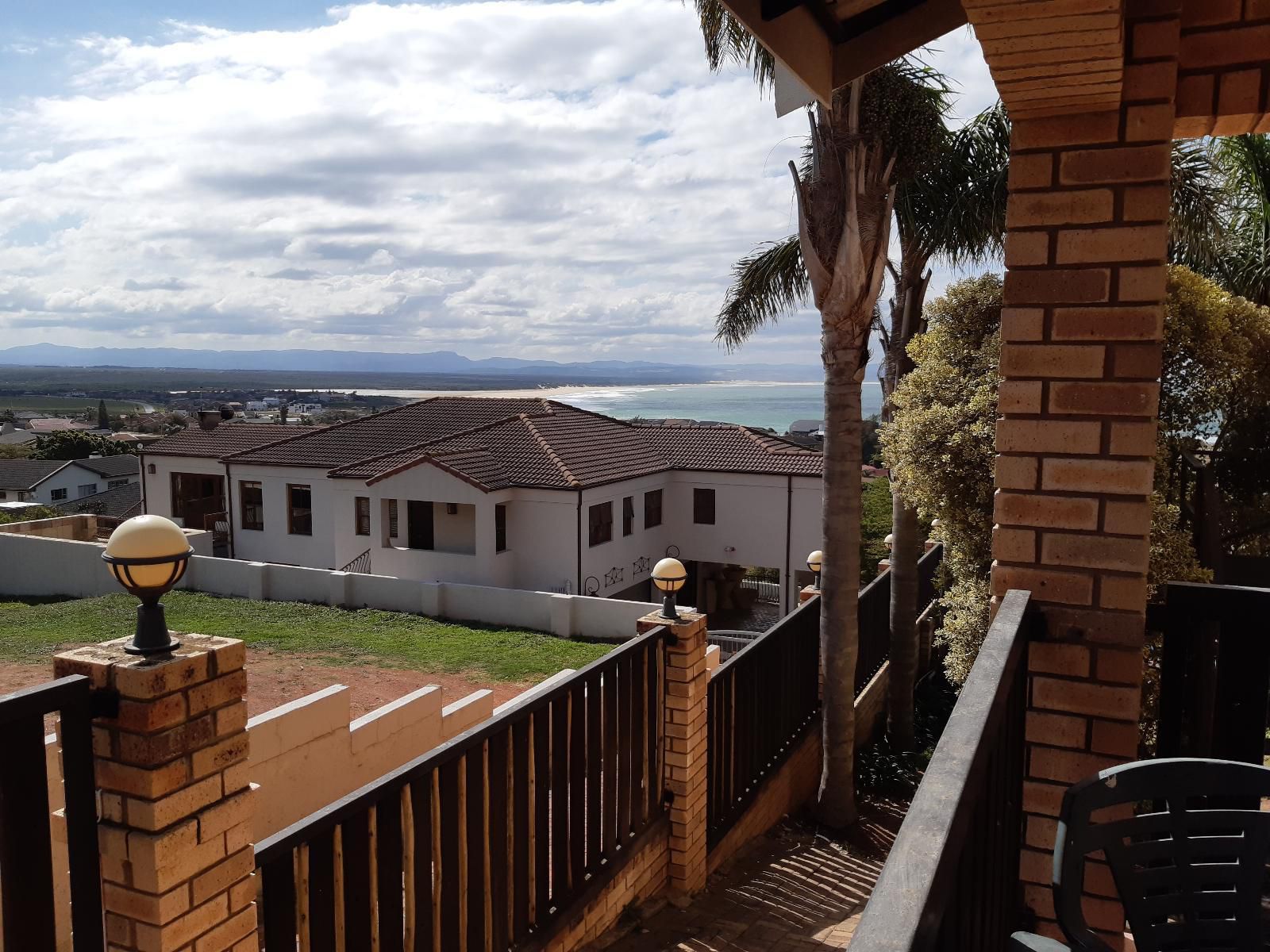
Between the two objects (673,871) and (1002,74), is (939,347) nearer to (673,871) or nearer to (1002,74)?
(673,871)

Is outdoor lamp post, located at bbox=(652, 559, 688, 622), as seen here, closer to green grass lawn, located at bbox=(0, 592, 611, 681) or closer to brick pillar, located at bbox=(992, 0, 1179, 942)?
brick pillar, located at bbox=(992, 0, 1179, 942)

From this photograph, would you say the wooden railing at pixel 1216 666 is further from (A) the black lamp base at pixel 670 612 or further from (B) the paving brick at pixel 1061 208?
(A) the black lamp base at pixel 670 612

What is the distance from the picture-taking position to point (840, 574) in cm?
938

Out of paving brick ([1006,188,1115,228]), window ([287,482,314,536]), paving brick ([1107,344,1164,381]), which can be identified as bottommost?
window ([287,482,314,536])

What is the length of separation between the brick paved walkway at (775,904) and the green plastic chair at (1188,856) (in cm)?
342

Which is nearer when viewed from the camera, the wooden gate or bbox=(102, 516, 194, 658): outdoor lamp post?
the wooden gate

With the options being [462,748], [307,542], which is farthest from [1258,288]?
[307,542]

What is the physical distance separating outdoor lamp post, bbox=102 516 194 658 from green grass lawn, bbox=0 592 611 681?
1130cm

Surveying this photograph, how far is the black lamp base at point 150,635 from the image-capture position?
2832 millimetres

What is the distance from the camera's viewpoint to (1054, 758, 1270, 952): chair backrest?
5.60 ft

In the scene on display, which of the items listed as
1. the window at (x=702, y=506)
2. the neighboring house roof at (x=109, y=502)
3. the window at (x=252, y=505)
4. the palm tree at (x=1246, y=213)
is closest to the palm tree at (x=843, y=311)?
the palm tree at (x=1246, y=213)

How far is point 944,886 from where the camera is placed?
105 centimetres

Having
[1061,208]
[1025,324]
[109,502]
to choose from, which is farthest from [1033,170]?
[109,502]

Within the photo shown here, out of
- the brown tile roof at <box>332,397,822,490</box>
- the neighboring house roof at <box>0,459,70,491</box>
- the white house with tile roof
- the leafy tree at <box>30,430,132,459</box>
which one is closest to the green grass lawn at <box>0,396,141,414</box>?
the leafy tree at <box>30,430,132,459</box>
